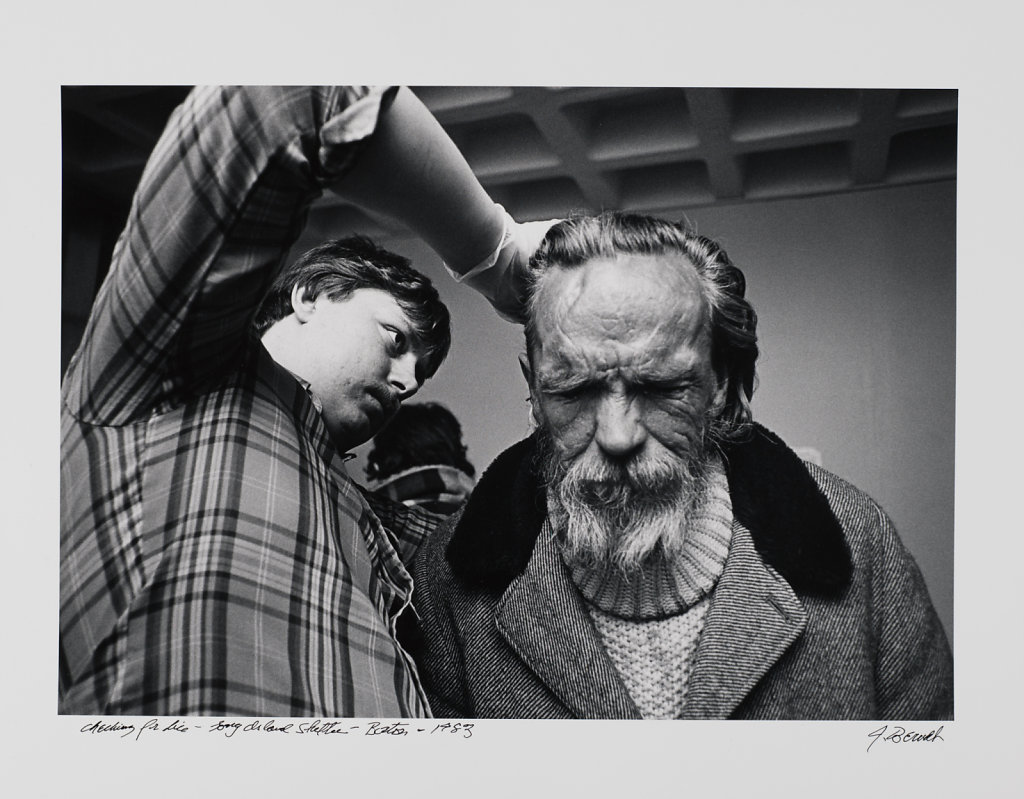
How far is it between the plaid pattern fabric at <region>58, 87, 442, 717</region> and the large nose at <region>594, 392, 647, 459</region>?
15.4 inches

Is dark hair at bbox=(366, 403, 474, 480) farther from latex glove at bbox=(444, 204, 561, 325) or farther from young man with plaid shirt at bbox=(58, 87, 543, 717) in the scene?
latex glove at bbox=(444, 204, 561, 325)

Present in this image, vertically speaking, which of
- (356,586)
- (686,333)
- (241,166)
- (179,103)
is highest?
(179,103)

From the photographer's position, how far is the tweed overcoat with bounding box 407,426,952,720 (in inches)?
61.9

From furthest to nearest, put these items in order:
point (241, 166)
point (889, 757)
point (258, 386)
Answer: point (889, 757) < point (258, 386) < point (241, 166)

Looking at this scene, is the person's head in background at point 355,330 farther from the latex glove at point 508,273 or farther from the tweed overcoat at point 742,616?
the tweed overcoat at point 742,616

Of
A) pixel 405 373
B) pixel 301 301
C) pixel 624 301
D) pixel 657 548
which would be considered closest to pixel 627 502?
pixel 657 548

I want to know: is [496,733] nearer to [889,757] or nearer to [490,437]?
[490,437]

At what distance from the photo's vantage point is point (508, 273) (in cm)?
161

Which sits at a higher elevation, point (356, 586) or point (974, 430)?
point (974, 430)

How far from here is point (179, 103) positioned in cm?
164

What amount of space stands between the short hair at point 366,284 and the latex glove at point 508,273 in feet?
0.27

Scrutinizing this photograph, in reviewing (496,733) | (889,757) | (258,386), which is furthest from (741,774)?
(258,386)

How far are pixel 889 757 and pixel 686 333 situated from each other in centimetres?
85

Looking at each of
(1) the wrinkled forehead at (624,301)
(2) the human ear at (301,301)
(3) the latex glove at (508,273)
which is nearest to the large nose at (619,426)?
(1) the wrinkled forehead at (624,301)
